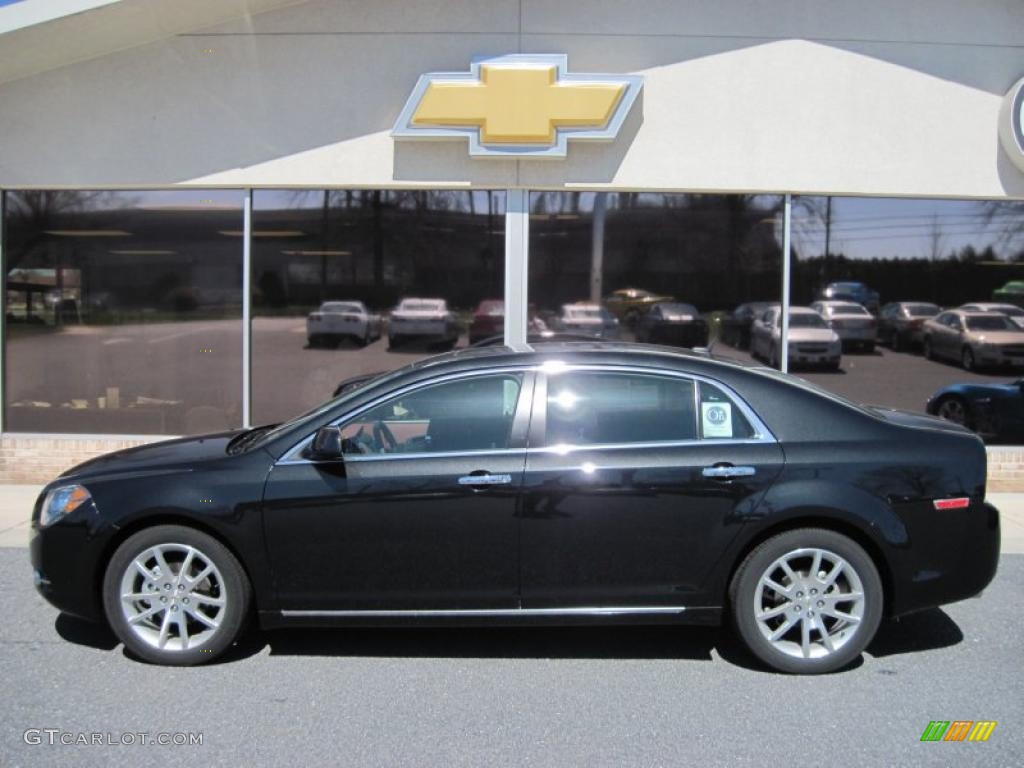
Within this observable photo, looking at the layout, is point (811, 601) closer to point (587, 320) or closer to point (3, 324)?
point (587, 320)

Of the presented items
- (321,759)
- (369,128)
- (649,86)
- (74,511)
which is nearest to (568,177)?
(649,86)

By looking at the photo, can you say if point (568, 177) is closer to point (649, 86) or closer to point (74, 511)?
point (649, 86)

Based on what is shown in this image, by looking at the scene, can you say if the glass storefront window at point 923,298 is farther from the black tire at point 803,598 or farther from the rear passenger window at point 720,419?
the black tire at point 803,598

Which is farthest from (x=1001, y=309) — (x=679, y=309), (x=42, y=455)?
(x=42, y=455)

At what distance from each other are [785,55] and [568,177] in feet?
7.56

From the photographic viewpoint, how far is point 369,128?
8.98m

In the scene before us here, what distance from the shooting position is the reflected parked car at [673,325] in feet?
30.6

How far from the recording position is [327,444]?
462cm

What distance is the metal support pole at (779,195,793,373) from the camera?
9.16 m

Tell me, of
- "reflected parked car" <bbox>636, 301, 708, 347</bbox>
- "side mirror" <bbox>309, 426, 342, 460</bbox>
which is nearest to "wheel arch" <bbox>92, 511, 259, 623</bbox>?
"side mirror" <bbox>309, 426, 342, 460</bbox>

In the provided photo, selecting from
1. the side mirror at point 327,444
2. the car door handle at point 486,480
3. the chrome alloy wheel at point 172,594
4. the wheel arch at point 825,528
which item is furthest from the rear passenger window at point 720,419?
the chrome alloy wheel at point 172,594

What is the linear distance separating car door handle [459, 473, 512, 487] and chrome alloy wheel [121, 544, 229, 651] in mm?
1288

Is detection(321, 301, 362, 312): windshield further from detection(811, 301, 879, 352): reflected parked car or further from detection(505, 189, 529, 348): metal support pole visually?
detection(811, 301, 879, 352): reflected parked car

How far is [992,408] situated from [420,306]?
5.62m
